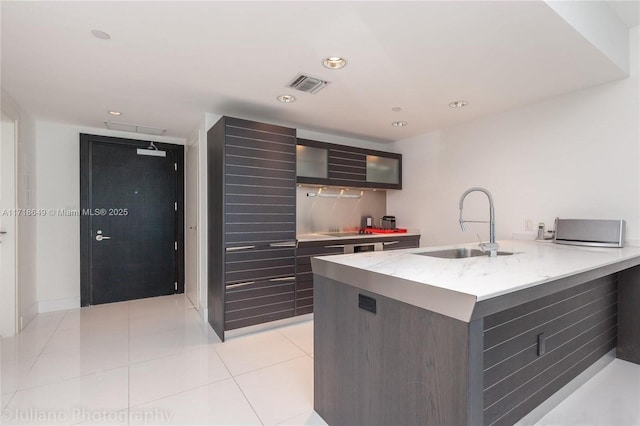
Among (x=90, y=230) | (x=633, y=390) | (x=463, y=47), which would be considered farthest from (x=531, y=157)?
(x=90, y=230)

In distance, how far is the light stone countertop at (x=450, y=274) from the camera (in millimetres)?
1103

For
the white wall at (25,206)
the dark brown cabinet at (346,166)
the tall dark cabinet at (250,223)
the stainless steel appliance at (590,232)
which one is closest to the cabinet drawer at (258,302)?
the tall dark cabinet at (250,223)

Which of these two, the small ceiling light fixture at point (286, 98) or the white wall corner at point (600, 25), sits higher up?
the white wall corner at point (600, 25)

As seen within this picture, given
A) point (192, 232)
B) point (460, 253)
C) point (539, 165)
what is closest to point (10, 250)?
point (192, 232)

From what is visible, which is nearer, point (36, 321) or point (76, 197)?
point (36, 321)

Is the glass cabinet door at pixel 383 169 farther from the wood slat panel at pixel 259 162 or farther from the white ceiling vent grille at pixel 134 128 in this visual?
the white ceiling vent grille at pixel 134 128

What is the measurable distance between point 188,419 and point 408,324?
1.46 meters

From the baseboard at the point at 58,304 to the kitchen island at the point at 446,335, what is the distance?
3.72m

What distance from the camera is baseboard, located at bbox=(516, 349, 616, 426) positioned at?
163 centimetres

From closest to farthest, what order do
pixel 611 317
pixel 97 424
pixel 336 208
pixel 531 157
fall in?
pixel 97 424, pixel 611 317, pixel 531 157, pixel 336 208

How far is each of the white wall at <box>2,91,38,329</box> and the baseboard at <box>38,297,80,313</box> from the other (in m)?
0.06

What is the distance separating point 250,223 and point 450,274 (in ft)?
6.95

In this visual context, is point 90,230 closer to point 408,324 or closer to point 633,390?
point 408,324

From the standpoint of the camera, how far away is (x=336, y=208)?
443 centimetres
